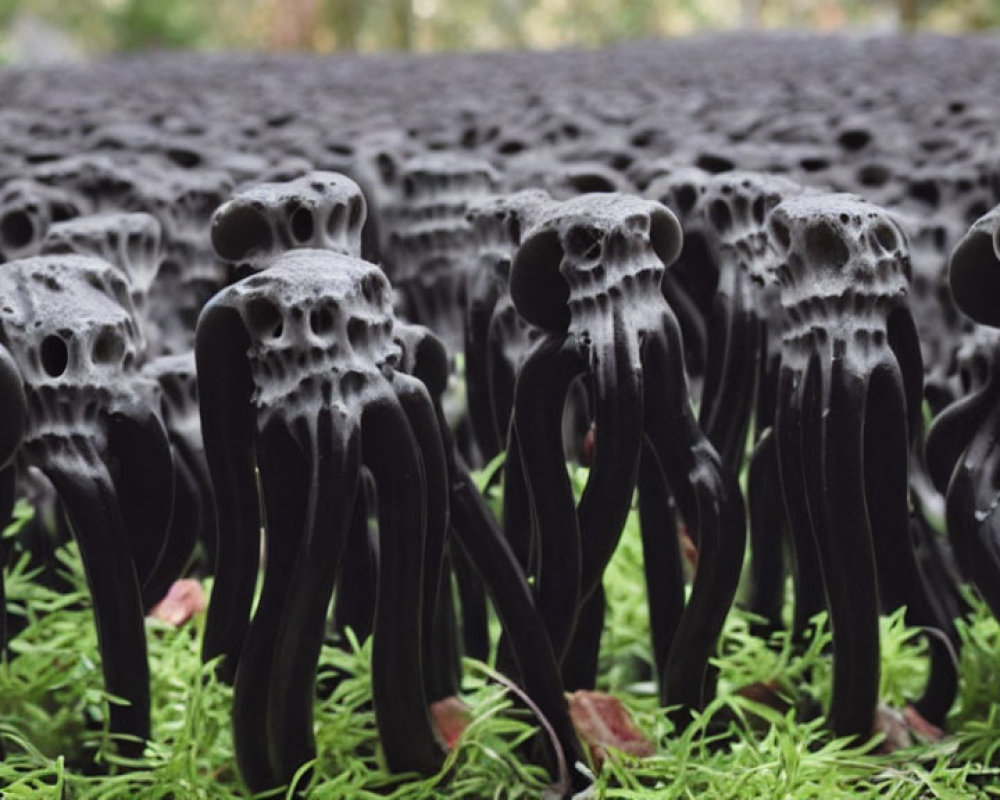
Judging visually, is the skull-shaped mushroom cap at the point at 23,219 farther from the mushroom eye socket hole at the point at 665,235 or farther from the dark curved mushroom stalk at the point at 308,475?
the mushroom eye socket hole at the point at 665,235

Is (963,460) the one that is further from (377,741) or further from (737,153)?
(737,153)

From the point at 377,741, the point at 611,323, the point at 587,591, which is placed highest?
the point at 611,323

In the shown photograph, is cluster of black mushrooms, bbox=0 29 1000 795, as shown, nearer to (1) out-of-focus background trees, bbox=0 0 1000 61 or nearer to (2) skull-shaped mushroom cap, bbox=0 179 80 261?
(2) skull-shaped mushroom cap, bbox=0 179 80 261

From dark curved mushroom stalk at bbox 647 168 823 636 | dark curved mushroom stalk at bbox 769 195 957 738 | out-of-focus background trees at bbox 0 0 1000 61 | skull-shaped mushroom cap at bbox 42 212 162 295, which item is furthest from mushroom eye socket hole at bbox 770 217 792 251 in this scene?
out-of-focus background trees at bbox 0 0 1000 61

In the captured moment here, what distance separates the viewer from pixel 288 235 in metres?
0.95

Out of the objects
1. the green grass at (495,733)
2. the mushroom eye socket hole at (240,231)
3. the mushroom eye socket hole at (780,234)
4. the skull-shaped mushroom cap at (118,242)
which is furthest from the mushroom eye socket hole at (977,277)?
the skull-shaped mushroom cap at (118,242)

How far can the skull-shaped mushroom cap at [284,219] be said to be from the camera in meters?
0.94

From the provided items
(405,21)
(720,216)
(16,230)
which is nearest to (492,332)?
(720,216)

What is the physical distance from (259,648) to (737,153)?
0.97 metres

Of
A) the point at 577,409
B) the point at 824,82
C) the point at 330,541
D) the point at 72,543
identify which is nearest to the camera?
the point at 330,541

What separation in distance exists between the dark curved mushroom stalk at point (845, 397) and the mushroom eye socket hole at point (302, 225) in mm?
329

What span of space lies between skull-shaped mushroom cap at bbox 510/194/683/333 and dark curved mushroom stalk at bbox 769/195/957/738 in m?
0.09

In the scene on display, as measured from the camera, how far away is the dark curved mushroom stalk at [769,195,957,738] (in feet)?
2.84

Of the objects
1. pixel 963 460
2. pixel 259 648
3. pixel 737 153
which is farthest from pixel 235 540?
pixel 737 153
